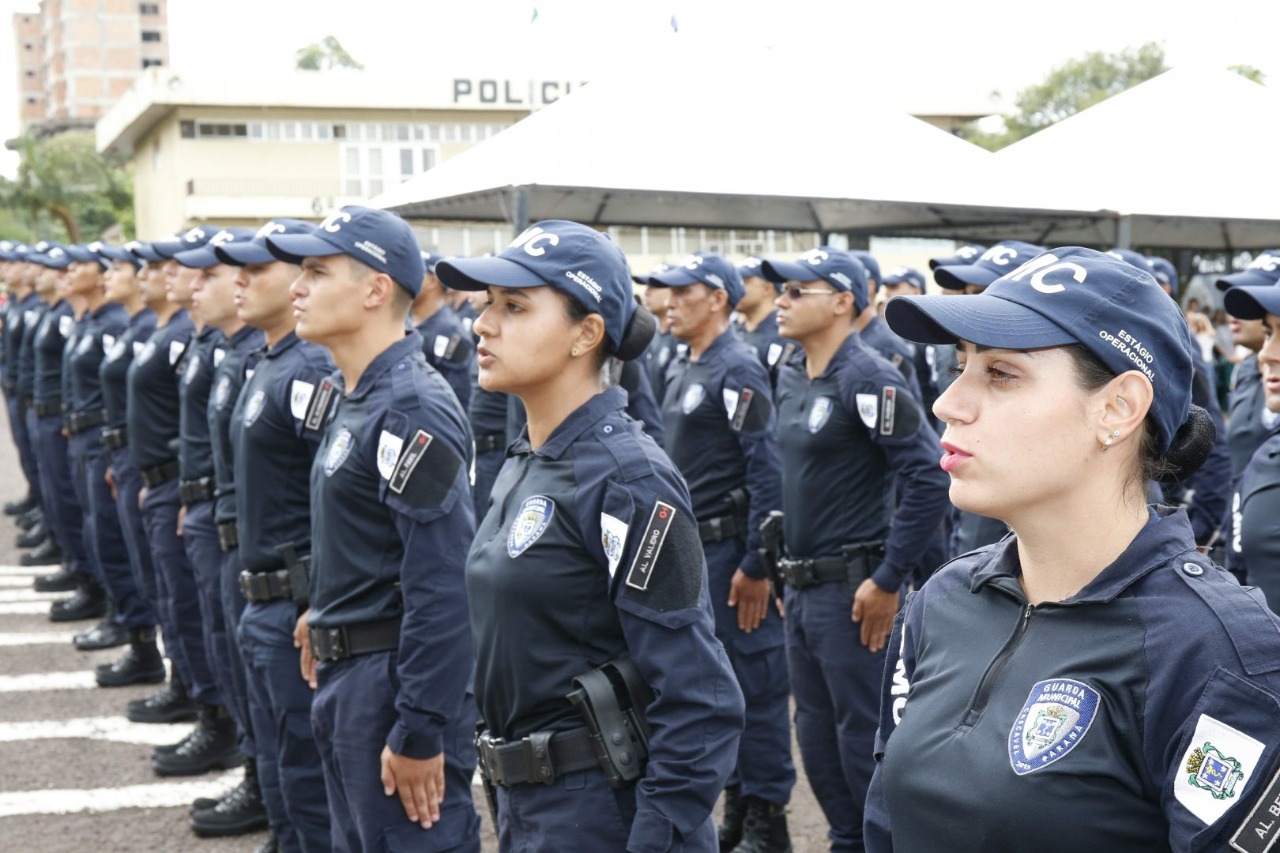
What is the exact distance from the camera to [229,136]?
42219 mm

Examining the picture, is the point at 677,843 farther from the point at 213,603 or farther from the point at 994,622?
the point at 213,603

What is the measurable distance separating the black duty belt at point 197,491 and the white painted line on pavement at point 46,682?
2830mm

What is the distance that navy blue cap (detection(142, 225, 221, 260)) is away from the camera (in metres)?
7.14

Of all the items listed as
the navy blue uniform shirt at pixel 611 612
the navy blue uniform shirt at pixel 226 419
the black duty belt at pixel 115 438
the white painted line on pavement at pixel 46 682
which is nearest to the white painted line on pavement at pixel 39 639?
the white painted line on pavement at pixel 46 682

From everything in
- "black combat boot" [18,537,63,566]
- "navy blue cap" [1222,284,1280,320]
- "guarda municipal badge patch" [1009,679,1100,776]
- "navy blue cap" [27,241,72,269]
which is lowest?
"black combat boot" [18,537,63,566]

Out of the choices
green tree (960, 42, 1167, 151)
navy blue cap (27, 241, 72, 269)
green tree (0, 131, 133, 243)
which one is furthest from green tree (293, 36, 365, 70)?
navy blue cap (27, 241, 72, 269)

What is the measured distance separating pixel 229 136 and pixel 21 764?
1516 inches

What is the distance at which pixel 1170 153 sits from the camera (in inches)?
354

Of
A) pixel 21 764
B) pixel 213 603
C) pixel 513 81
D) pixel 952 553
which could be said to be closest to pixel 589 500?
pixel 213 603

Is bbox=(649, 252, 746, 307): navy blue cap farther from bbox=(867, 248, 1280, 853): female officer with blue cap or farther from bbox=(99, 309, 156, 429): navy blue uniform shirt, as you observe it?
bbox=(867, 248, 1280, 853): female officer with blue cap

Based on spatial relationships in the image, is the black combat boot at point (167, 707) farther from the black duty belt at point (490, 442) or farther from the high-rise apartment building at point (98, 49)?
the high-rise apartment building at point (98, 49)

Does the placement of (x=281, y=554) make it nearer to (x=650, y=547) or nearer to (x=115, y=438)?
(x=650, y=547)

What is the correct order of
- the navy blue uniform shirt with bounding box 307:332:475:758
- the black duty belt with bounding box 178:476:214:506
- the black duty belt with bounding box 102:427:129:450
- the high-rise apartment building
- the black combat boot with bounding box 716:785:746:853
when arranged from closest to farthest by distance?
the navy blue uniform shirt with bounding box 307:332:475:758
the black combat boot with bounding box 716:785:746:853
the black duty belt with bounding box 178:476:214:506
the black duty belt with bounding box 102:427:129:450
the high-rise apartment building

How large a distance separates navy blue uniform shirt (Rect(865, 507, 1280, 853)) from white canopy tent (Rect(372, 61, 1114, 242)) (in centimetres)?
627
